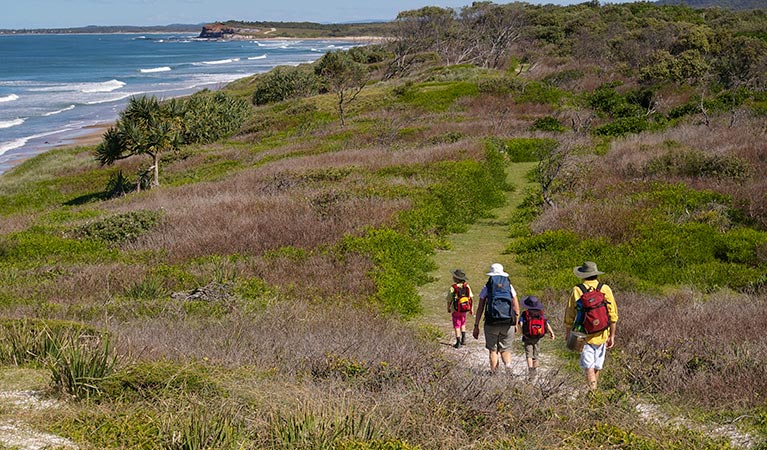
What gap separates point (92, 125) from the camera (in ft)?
185

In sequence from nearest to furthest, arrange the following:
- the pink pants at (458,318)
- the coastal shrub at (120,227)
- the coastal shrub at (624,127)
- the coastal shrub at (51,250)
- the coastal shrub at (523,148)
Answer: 1. the pink pants at (458,318)
2. the coastal shrub at (51,250)
3. the coastal shrub at (120,227)
4. the coastal shrub at (523,148)
5. the coastal shrub at (624,127)

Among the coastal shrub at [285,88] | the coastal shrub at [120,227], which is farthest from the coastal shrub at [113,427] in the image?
the coastal shrub at [285,88]

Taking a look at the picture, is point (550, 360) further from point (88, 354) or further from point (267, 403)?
point (88, 354)

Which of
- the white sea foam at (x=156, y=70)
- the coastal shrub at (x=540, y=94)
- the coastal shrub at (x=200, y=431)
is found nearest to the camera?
the coastal shrub at (x=200, y=431)

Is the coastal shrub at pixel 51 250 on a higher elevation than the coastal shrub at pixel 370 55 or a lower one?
lower

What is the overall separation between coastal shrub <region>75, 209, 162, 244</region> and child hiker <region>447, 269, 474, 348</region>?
853cm

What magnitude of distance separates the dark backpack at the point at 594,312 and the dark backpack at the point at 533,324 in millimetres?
646

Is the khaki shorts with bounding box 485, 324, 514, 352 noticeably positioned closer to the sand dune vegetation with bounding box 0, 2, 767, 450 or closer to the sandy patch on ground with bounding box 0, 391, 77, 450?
the sand dune vegetation with bounding box 0, 2, 767, 450

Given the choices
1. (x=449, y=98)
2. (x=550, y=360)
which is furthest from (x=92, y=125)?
(x=550, y=360)

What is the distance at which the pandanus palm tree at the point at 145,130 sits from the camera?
2542 cm

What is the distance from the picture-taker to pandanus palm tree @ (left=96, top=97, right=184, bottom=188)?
25422mm

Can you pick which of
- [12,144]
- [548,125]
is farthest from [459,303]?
[12,144]

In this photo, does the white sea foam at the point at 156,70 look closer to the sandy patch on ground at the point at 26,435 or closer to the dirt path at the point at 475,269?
the dirt path at the point at 475,269

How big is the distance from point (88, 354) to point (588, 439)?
4.42 metres
